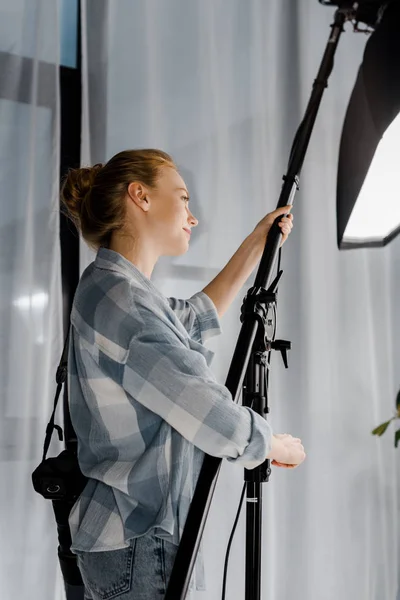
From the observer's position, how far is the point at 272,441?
862 mm

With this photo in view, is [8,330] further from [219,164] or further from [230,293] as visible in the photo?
[219,164]

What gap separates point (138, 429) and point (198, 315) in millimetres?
360

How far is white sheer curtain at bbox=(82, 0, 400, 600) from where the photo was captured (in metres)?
1.67

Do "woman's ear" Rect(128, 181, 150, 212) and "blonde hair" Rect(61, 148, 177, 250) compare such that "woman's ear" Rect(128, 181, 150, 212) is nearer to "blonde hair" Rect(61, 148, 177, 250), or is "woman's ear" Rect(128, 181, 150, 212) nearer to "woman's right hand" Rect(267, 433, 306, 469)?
"blonde hair" Rect(61, 148, 177, 250)

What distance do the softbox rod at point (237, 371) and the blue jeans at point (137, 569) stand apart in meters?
0.25

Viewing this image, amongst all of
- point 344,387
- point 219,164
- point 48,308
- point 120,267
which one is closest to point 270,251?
point 120,267

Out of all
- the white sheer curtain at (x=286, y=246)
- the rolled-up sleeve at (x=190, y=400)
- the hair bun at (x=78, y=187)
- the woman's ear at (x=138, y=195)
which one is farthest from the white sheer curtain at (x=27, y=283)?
the rolled-up sleeve at (x=190, y=400)

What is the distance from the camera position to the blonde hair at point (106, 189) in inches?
41.6

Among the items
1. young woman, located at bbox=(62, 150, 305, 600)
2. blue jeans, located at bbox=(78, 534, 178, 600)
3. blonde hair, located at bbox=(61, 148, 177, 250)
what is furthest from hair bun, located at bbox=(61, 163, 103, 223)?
blue jeans, located at bbox=(78, 534, 178, 600)

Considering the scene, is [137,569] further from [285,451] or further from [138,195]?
[138,195]

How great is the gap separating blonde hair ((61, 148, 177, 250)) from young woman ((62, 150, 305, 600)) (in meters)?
0.08

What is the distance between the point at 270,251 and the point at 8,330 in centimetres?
83

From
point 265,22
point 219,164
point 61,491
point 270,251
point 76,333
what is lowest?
point 61,491

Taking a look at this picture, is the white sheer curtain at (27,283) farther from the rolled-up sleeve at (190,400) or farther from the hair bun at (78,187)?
the rolled-up sleeve at (190,400)
